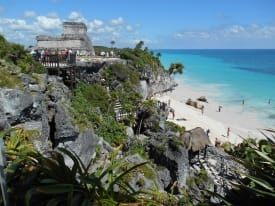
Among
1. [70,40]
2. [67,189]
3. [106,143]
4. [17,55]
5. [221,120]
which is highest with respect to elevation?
[70,40]

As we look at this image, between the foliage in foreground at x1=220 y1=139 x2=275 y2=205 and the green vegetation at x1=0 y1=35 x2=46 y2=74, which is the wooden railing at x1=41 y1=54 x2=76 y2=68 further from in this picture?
the foliage in foreground at x1=220 y1=139 x2=275 y2=205

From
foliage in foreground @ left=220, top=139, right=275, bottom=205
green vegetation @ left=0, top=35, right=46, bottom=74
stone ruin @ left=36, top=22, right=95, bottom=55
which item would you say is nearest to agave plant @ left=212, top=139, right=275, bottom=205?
foliage in foreground @ left=220, top=139, right=275, bottom=205

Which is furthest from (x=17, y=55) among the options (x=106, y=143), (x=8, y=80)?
(x=8, y=80)

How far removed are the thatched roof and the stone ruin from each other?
16.4 metres

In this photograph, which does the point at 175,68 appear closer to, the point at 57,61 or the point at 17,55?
the point at 57,61

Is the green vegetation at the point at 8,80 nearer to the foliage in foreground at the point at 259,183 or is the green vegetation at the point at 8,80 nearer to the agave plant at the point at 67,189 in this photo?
the agave plant at the point at 67,189

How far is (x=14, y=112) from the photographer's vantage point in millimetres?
9562

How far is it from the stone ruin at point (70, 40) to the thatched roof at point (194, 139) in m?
16.4

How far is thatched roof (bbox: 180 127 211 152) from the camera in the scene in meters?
Result: 20.0

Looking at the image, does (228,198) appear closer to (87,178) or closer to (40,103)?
(87,178)

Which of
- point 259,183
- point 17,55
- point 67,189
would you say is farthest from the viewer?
point 17,55

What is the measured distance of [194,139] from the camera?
20.5 meters

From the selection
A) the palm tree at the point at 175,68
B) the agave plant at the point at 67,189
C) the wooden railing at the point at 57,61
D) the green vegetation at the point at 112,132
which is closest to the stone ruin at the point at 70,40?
the wooden railing at the point at 57,61

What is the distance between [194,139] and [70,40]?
17.7 m
